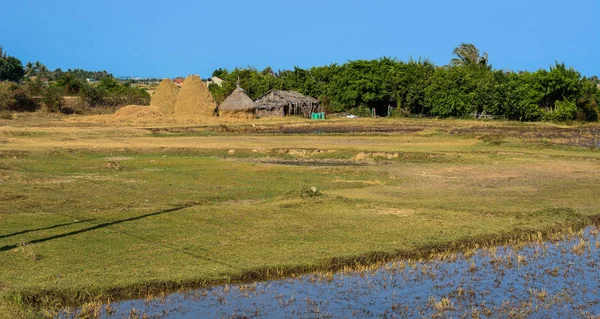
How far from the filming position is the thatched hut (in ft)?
235

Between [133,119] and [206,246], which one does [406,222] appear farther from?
[133,119]

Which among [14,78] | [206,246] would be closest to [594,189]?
[206,246]

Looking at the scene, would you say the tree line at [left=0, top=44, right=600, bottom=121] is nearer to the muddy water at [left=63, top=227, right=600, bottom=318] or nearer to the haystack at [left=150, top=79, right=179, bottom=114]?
the haystack at [left=150, top=79, right=179, bottom=114]

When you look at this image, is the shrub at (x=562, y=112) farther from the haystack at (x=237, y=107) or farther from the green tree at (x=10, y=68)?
the green tree at (x=10, y=68)

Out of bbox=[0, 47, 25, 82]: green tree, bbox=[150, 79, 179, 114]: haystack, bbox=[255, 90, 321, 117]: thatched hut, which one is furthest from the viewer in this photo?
bbox=[0, 47, 25, 82]: green tree

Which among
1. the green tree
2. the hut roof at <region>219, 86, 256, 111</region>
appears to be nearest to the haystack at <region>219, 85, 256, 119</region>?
the hut roof at <region>219, 86, 256, 111</region>

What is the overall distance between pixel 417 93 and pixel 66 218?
2345 inches

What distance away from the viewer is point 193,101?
2466 inches

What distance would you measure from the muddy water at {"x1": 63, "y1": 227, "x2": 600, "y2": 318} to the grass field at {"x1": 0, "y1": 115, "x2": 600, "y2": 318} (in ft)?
2.03

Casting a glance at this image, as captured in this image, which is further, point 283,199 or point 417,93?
point 417,93

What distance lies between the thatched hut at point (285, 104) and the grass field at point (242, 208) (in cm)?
3580

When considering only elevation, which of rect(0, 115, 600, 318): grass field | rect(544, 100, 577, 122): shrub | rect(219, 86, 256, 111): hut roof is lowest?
rect(0, 115, 600, 318): grass field

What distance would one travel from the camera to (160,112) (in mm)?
61188

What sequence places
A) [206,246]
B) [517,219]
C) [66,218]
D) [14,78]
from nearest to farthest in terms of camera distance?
[206,246] → [66,218] → [517,219] → [14,78]
